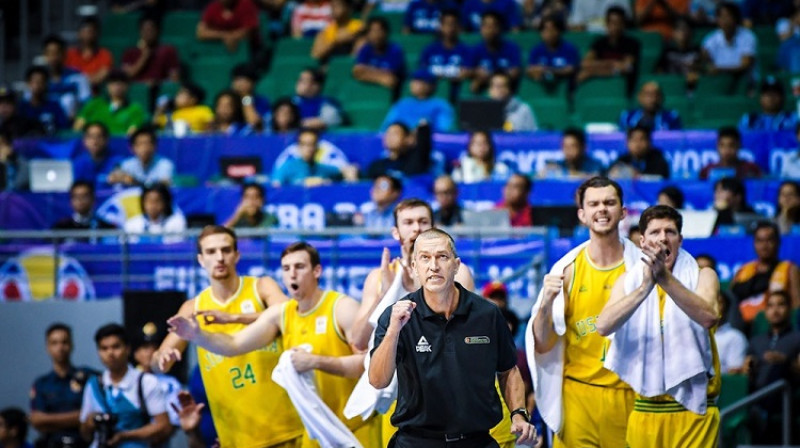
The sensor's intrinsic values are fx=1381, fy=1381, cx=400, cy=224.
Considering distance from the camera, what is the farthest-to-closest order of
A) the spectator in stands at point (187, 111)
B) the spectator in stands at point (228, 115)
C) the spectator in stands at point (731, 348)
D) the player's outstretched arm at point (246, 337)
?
the spectator in stands at point (187, 111)
the spectator in stands at point (228, 115)
the spectator in stands at point (731, 348)
the player's outstretched arm at point (246, 337)

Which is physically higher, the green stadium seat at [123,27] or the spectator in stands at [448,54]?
the green stadium seat at [123,27]

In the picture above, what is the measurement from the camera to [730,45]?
59.6 ft

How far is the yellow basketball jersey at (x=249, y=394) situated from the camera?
10117 millimetres

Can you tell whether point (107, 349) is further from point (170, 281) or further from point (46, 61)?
point (46, 61)

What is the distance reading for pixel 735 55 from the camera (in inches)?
714

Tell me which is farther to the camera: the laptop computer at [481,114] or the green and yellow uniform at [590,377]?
the laptop computer at [481,114]

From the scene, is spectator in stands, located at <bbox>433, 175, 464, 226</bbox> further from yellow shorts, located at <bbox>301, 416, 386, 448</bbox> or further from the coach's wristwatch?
the coach's wristwatch

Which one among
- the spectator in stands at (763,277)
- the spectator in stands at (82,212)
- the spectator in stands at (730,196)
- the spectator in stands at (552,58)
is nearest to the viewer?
the spectator in stands at (763,277)

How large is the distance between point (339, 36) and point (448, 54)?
5.69ft

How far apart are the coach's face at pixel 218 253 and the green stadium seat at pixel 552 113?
304 inches

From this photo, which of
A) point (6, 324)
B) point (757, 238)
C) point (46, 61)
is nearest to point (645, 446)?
point (757, 238)

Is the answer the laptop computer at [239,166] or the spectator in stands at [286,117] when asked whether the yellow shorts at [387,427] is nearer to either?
the laptop computer at [239,166]

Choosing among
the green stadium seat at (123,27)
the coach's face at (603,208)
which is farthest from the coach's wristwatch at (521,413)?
the green stadium seat at (123,27)

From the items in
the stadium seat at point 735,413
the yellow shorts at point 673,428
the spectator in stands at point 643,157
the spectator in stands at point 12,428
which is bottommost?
the spectator in stands at point 12,428
